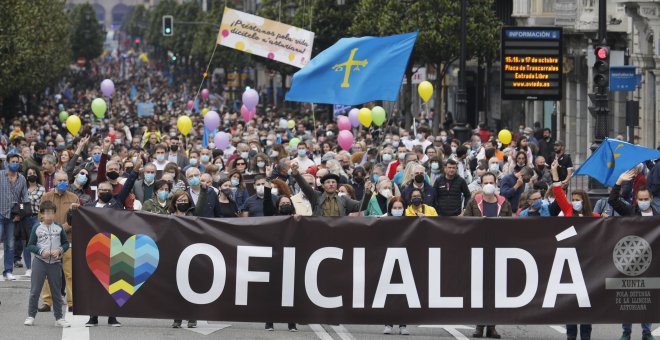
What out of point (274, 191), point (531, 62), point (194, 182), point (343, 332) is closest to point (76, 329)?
point (343, 332)

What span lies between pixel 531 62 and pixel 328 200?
504 inches

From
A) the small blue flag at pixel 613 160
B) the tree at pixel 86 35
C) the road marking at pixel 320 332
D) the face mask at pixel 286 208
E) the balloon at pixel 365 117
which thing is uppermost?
the tree at pixel 86 35

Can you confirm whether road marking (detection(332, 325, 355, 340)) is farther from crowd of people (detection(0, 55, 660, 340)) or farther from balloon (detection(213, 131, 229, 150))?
balloon (detection(213, 131, 229, 150))

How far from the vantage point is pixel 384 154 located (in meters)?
26.1

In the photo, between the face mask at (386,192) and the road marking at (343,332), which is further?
the face mask at (386,192)

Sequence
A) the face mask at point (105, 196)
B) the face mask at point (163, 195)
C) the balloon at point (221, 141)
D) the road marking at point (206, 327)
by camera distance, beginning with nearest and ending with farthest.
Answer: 1. the road marking at point (206, 327)
2. the face mask at point (105, 196)
3. the face mask at point (163, 195)
4. the balloon at point (221, 141)

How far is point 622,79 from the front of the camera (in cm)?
2716

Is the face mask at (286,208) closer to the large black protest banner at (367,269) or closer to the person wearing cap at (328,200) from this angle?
the person wearing cap at (328,200)

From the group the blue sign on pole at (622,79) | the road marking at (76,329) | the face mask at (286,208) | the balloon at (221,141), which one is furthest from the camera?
the balloon at (221,141)

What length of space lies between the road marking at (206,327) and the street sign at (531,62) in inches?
573

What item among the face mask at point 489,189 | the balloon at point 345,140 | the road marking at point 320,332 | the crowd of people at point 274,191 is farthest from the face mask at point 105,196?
the balloon at point 345,140

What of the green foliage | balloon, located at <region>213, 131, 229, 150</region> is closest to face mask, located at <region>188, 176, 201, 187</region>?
balloon, located at <region>213, 131, 229, 150</region>

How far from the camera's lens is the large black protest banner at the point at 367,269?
605 inches

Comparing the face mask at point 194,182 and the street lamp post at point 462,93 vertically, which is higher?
the street lamp post at point 462,93
